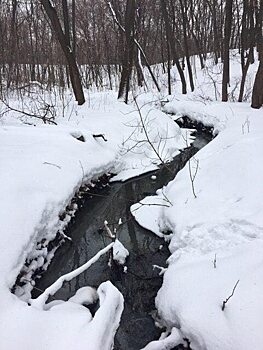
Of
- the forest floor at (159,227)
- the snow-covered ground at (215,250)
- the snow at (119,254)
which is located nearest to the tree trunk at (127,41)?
the forest floor at (159,227)

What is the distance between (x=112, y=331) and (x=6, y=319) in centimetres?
90

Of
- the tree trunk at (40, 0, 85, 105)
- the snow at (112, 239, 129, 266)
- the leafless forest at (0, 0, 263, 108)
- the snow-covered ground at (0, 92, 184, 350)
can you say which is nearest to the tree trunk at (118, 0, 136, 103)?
the leafless forest at (0, 0, 263, 108)

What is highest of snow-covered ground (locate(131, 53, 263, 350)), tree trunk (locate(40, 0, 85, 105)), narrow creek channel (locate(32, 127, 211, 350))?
tree trunk (locate(40, 0, 85, 105))

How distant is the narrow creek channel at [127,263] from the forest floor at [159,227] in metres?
0.25

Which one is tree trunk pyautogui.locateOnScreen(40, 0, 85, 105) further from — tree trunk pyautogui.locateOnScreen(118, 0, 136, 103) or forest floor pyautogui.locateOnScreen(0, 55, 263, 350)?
forest floor pyautogui.locateOnScreen(0, 55, 263, 350)

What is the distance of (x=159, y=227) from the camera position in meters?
5.66

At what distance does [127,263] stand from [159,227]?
3.33 ft

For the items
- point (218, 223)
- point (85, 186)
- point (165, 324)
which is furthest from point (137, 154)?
point (165, 324)

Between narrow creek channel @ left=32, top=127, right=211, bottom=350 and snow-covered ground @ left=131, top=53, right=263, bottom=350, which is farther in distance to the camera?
narrow creek channel @ left=32, top=127, right=211, bottom=350

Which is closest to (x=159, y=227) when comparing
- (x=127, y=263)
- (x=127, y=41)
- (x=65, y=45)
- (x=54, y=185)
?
(x=127, y=263)

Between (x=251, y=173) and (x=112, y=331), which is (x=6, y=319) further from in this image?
(x=251, y=173)

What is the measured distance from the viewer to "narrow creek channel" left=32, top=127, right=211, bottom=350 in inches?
148

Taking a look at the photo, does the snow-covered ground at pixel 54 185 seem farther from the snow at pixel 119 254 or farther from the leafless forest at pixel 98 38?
the leafless forest at pixel 98 38

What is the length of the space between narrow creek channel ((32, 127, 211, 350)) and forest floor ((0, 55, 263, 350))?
25 cm
